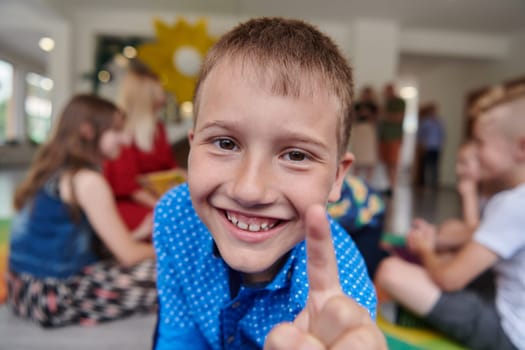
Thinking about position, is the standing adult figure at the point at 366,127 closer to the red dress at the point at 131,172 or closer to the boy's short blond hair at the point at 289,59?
the red dress at the point at 131,172

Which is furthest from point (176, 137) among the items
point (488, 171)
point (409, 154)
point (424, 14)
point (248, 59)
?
point (409, 154)

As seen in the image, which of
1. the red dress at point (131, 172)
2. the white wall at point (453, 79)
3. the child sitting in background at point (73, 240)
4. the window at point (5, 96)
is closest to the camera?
the child sitting in background at point (73, 240)

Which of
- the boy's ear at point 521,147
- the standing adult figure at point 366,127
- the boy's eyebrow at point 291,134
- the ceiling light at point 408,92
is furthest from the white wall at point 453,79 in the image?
the boy's eyebrow at point 291,134

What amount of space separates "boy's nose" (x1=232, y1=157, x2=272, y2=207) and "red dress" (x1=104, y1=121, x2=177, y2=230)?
132 centimetres

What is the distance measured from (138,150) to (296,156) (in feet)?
5.55

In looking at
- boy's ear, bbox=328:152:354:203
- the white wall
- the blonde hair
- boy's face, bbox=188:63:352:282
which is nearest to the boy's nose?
boy's face, bbox=188:63:352:282

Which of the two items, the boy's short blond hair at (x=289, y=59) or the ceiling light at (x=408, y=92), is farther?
the ceiling light at (x=408, y=92)

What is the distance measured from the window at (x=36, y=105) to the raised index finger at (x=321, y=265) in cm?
946

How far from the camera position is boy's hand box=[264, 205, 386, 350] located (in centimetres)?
30

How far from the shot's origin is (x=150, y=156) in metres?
2.02

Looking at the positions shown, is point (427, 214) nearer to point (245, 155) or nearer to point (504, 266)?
point (504, 266)

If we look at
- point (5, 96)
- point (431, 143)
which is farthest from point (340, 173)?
point (5, 96)

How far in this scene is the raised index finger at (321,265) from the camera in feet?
1.10

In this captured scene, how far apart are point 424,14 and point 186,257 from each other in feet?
16.9
